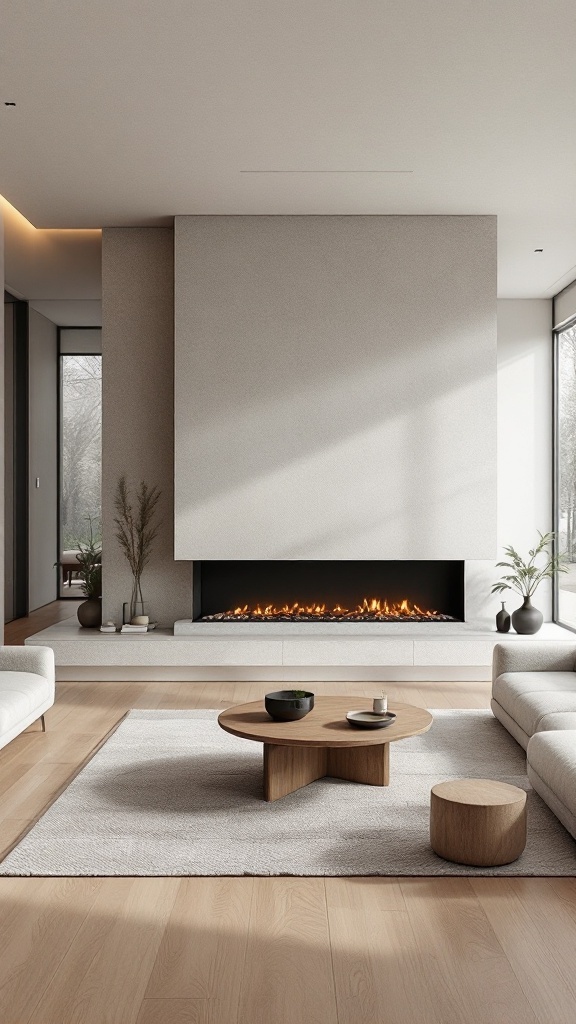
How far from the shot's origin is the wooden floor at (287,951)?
2229mm

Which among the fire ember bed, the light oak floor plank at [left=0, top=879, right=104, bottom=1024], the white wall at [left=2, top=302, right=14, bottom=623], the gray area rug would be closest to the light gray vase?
the fire ember bed

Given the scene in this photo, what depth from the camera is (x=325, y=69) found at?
14.0 ft

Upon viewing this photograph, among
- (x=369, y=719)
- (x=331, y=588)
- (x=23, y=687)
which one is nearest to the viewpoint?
(x=369, y=719)

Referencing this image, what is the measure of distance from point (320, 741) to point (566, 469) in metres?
5.24

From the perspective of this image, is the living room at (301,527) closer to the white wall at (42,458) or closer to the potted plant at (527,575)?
the potted plant at (527,575)

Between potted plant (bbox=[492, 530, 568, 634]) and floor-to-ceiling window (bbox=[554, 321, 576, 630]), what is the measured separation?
0.12m

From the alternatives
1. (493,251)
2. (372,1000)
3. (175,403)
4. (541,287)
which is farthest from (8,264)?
(372,1000)

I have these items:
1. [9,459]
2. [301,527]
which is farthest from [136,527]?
[9,459]

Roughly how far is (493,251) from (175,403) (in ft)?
8.18

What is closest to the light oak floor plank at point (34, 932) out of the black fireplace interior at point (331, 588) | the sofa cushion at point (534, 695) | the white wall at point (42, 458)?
the sofa cushion at point (534, 695)

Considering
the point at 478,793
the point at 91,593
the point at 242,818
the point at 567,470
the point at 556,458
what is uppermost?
the point at 556,458

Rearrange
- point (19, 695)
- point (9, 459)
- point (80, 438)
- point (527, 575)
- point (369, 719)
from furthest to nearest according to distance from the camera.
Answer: point (80, 438) < point (9, 459) < point (527, 575) < point (19, 695) < point (369, 719)

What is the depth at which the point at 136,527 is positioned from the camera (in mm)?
6664

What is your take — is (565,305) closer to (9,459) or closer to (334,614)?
(334,614)
